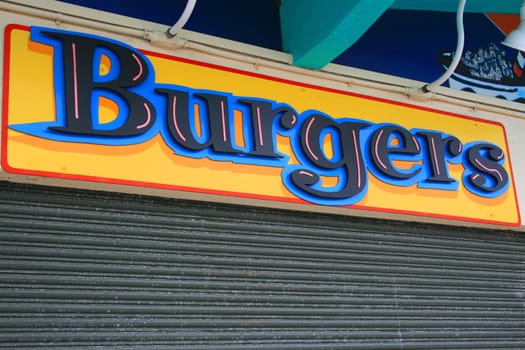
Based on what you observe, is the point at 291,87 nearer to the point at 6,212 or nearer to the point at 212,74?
the point at 212,74

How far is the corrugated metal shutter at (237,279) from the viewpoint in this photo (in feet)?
10.4

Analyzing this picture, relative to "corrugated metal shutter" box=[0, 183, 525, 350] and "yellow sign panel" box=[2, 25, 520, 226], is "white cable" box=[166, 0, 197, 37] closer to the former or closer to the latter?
"yellow sign panel" box=[2, 25, 520, 226]

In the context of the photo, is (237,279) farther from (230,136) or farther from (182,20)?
(182,20)

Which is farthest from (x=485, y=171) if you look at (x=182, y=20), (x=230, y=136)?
(x=182, y=20)

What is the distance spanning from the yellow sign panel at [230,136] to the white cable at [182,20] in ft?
0.43

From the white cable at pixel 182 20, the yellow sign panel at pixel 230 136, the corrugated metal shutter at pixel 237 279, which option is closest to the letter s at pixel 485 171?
the yellow sign panel at pixel 230 136

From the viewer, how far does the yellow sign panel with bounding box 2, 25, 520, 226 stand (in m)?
3.27

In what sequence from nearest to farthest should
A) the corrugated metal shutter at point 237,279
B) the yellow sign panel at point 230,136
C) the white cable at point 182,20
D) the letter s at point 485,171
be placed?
1. the corrugated metal shutter at point 237,279
2. the yellow sign panel at point 230,136
3. the white cable at point 182,20
4. the letter s at point 485,171

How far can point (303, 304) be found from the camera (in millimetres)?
3734

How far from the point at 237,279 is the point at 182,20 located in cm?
126

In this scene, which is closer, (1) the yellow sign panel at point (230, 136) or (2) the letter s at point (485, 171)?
(1) the yellow sign panel at point (230, 136)

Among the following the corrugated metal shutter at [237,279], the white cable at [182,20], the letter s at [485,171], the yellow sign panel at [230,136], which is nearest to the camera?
the corrugated metal shutter at [237,279]

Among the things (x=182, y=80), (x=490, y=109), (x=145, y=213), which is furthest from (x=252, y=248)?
(x=490, y=109)

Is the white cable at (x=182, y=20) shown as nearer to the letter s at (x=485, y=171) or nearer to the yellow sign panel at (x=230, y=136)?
the yellow sign panel at (x=230, y=136)
